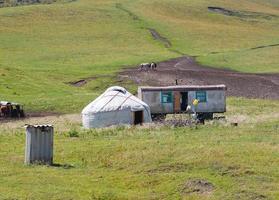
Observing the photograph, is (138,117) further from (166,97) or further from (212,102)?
(212,102)

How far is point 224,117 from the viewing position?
→ 131ft

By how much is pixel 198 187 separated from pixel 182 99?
777 inches

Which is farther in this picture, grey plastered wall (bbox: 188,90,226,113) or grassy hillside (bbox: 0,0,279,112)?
grassy hillside (bbox: 0,0,279,112)

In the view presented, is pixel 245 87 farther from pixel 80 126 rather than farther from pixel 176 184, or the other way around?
pixel 176 184

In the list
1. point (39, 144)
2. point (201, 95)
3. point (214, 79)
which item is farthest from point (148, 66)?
point (39, 144)

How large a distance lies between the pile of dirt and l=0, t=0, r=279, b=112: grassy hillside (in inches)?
936

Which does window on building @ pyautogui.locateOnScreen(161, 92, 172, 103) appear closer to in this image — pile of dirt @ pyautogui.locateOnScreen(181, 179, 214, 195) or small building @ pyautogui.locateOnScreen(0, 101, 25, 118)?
small building @ pyautogui.locateOnScreen(0, 101, 25, 118)

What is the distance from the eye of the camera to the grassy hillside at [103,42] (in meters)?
55.9

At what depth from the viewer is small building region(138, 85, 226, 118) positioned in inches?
1561

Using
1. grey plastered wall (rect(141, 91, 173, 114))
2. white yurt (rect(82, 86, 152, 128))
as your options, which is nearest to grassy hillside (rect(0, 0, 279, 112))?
grey plastered wall (rect(141, 91, 173, 114))

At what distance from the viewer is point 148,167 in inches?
900

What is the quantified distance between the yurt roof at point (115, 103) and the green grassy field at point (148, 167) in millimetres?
5572

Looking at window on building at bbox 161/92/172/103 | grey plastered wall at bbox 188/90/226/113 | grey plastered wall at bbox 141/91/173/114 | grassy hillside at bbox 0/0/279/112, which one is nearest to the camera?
grey plastered wall at bbox 141/91/173/114

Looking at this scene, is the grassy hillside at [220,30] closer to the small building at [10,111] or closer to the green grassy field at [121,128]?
the green grassy field at [121,128]
